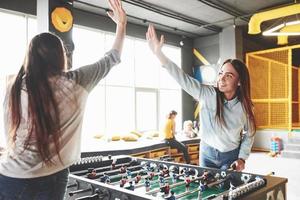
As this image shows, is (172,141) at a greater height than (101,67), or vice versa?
(101,67)

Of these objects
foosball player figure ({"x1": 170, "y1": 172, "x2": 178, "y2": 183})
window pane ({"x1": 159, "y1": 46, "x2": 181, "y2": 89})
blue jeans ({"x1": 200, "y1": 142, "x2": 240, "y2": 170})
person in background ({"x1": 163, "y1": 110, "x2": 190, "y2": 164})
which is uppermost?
window pane ({"x1": 159, "y1": 46, "x2": 181, "y2": 89})

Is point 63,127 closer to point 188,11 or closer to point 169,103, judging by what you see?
point 188,11

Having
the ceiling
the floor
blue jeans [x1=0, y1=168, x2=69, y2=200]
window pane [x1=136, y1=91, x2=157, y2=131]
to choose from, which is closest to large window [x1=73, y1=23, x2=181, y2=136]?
window pane [x1=136, y1=91, x2=157, y2=131]

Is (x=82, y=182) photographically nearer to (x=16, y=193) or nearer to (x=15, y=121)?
(x=16, y=193)

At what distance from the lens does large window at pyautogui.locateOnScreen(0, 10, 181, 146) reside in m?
6.14

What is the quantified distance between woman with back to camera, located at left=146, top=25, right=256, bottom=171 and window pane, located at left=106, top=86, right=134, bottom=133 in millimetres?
5798

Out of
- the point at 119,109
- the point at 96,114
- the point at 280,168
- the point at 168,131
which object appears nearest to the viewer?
the point at 280,168

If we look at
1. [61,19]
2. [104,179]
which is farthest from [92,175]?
[61,19]

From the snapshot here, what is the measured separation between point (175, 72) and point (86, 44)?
564 centimetres

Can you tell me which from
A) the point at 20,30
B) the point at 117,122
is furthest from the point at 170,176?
the point at 117,122

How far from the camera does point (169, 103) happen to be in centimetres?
988

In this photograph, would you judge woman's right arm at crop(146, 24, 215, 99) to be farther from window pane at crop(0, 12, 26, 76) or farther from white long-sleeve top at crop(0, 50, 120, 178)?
window pane at crop(0, 12, 26, 76)


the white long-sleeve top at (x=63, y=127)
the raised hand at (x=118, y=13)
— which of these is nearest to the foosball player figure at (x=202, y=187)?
→ the white long-sleeve top at (x=63, y=127)

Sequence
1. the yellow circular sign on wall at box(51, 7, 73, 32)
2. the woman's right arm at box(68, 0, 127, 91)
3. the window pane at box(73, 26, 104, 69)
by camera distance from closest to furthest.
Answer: the woman's right arm at box(68, 0, 127, 91) → the yellow circular sign on wall at box(51, 7, 73, 32) → the window pane at box(73, 26, 104, 69)
